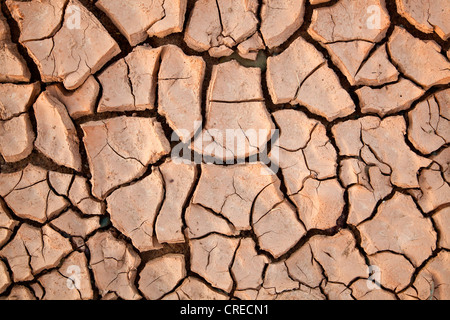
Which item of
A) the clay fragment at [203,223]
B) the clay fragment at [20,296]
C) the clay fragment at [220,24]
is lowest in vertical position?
the clay fragment at [20,296]

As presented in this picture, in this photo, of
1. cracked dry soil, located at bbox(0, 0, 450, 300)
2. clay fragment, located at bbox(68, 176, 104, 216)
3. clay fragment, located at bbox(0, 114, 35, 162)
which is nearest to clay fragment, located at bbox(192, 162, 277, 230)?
cracked dry soil, located at bbox(0, 0, 450, 300)

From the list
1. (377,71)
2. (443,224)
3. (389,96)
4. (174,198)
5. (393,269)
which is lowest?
(393,269)

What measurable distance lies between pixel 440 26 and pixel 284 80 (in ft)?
3.42

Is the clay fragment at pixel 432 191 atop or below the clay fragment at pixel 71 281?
atop

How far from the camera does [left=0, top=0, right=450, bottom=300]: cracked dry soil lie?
2590 mm

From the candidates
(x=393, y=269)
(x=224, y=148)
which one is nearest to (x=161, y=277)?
(x=224, y=148)

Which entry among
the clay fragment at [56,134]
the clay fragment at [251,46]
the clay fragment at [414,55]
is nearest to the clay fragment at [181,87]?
the clay fragment at [251,46]

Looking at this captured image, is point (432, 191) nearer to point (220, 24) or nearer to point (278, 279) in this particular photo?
point (278, 279)

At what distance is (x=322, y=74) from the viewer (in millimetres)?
2615

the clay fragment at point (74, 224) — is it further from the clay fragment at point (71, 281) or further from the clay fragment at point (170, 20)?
the clay fragment at point (170, 20)

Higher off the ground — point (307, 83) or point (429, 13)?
point (429, 13)

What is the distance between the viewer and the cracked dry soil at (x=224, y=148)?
259 cm

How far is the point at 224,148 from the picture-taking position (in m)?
2.60
